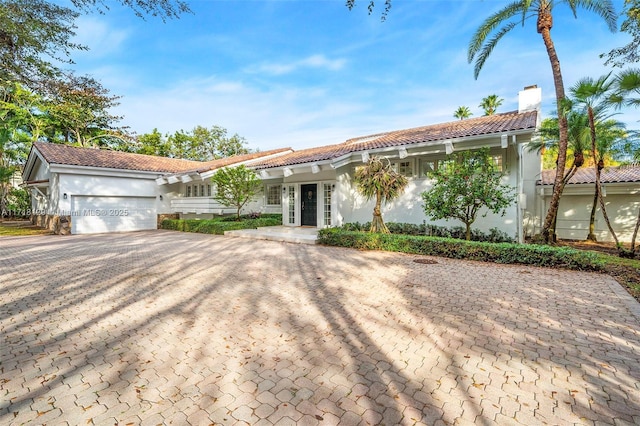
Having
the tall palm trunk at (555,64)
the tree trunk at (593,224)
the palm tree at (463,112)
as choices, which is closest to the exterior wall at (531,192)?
the tree trunk at (593,224)

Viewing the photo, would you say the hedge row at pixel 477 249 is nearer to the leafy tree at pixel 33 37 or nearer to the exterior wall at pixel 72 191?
the leafy tree at pixel 33 37

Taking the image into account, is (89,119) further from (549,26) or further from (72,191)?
(549,26)

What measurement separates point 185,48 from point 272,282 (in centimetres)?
1145

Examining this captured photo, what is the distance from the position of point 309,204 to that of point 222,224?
4504 mm

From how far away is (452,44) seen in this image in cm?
1230

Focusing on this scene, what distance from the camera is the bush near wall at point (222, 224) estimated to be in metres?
15.1

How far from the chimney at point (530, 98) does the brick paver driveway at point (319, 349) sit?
8977 millimetres

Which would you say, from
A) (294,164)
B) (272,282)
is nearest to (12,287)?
(272,282)

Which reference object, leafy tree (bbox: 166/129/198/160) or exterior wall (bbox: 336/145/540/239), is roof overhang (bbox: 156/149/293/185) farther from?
leafy tree (bbox: 166/129/198/160)

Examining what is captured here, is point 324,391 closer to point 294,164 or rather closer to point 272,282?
point 272,282

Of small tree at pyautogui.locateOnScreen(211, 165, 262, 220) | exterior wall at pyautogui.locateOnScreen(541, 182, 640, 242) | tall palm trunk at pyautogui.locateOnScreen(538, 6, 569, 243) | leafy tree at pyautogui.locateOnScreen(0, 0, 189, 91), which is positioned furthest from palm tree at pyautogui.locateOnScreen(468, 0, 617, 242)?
small tree at pyautogui.locateOnScreen(211, 165, 262, 220)

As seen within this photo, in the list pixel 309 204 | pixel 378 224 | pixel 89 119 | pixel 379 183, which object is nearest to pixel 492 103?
pixel 309 204

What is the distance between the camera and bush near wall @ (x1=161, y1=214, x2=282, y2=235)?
1512 cm

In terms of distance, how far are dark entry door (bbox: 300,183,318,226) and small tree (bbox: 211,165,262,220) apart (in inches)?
103
